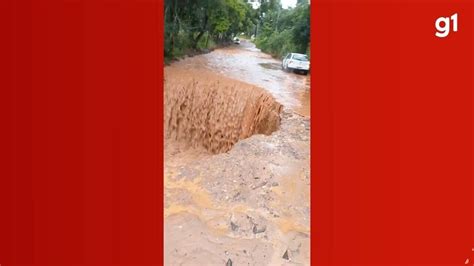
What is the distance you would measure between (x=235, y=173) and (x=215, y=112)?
3279 millimetres

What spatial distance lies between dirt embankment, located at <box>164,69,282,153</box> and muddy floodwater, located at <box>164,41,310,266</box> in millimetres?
24

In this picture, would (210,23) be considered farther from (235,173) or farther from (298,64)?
(235,173)

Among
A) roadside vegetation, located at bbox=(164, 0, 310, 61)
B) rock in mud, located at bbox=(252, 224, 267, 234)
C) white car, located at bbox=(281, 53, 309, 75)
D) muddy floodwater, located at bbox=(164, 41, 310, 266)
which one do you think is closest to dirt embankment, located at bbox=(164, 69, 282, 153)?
muddy floodwater, located at bbox=(164, 41, 310, 266)

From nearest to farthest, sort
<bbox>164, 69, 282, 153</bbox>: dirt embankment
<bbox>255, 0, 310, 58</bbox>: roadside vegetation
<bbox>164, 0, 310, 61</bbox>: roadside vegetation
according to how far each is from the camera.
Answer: <bbox>164, 69, 282, 153</bbox>: dirt embankment, <bbox>164, 0, 310, 61</bbox>: roadside vegetation, <bbox>255, 0, 310, 58</bbox>: roadside vegetation

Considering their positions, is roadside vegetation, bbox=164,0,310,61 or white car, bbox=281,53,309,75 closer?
roadside vegetation, bbox=164,0,310,61

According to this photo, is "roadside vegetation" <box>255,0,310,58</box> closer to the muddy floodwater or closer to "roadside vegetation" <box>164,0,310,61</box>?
"roadside vegetation" <box>164,0,310,61</box>

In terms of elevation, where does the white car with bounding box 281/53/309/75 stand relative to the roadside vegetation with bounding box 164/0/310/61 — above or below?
below

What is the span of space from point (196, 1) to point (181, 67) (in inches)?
93.9

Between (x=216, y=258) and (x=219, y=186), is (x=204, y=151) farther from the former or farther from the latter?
(x=216, y=258)

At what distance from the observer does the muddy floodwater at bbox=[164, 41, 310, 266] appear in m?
4.16

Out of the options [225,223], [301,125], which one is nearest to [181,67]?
[301,125]

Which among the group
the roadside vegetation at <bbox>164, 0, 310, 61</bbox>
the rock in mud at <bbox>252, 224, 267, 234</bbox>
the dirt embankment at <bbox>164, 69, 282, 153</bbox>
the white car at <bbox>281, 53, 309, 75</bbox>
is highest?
the roadside vegetation at <bbox>164, 0, 310, 61</bbox>

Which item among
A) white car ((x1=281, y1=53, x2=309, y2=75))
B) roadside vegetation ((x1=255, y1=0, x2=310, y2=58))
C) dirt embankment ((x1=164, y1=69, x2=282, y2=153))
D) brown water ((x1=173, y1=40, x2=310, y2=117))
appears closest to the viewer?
dirt embankment ((x1=164, y1=69, x2=282, y2=153))

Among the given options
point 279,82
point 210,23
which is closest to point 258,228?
point 279,82
